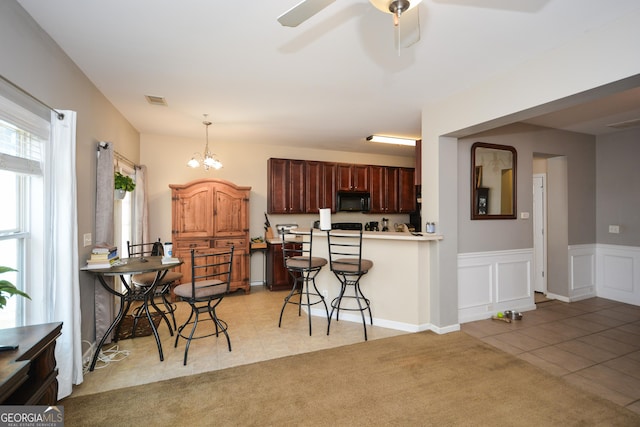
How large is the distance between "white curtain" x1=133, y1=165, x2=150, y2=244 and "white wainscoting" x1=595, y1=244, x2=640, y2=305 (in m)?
7.15

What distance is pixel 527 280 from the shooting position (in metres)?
4.07

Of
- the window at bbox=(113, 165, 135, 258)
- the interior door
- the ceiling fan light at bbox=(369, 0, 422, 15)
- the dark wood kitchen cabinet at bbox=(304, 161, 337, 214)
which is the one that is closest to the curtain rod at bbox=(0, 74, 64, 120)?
the window at bbox=(113, 165, 135, 258)

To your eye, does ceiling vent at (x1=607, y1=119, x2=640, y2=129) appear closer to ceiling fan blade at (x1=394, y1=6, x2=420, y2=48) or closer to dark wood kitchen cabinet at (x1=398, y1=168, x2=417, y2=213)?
dark wood kitchen cabinet at (x1=398, y1=168, x2=417, y2=213)

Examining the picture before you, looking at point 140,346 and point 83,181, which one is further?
point 140,346

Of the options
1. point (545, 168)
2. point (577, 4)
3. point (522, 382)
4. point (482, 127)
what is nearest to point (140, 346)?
point (522, 382)

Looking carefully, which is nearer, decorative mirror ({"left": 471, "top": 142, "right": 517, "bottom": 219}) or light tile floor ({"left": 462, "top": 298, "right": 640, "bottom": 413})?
light tile floor ({"left": 462, "top": 298, "right": 640, "bottom": 413})

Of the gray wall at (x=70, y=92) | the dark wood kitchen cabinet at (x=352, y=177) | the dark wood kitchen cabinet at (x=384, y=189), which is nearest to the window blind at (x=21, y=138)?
the gray wall at (x=70, y=92)

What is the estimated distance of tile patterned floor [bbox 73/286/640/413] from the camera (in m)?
2.43

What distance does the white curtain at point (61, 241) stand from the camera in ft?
7.02

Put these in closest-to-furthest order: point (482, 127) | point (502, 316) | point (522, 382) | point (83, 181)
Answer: point (522, 382) → point (83, 181) → point (482, 127) → point (502, 316)

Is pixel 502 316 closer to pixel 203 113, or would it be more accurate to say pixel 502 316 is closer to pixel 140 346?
pixel 140 346

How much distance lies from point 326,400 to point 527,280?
3.46 metres

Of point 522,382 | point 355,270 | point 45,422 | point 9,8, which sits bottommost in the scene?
point 522,382

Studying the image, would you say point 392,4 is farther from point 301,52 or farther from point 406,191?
point 406,191
